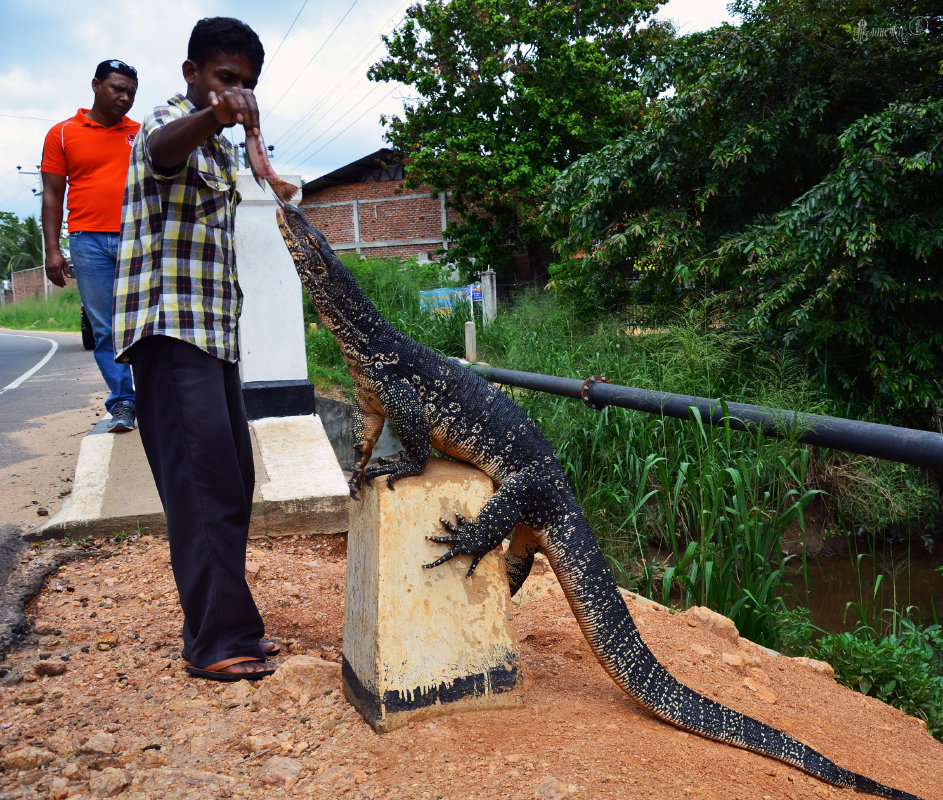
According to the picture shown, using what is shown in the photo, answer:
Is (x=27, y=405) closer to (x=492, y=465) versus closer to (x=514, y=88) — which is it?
(x=492, y=465)

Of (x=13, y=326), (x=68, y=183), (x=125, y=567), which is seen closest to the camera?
(x=125, y=567)

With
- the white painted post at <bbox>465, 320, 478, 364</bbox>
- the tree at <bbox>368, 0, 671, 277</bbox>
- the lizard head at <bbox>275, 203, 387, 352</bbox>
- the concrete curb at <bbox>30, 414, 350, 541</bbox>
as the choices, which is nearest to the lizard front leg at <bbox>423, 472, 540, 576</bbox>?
the lizard head at <bbox>275, 203, 387, 352</bbox>

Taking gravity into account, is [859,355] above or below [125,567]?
above

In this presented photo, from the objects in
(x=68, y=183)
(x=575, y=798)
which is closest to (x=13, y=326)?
(x=68, y=183)

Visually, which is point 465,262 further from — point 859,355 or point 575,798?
point 575,798

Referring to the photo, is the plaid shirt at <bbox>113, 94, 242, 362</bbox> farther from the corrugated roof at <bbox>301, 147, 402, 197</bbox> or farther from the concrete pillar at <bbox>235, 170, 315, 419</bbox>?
the corrugated roof at <bbox>301, 147, 402, 197</bbox>

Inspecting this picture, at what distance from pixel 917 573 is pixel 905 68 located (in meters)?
4.37

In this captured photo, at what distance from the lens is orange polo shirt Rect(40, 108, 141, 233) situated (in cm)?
450

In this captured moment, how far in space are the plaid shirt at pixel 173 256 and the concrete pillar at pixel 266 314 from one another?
2683mm

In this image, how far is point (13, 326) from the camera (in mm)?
31922

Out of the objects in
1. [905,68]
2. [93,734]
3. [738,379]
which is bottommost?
[93,734]

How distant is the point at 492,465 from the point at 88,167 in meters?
3.71

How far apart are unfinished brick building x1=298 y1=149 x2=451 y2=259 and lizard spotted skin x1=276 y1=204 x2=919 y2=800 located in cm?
2252

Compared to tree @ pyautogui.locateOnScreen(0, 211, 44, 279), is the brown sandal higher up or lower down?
lower down
